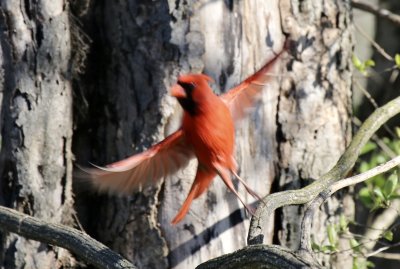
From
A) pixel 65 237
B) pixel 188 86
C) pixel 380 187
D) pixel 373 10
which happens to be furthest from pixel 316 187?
pixel 373 10

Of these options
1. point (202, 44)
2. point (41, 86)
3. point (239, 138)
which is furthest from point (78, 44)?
point (239, 138)

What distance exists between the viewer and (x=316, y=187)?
2.93 meters

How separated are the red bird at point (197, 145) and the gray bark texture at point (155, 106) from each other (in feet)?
0.40

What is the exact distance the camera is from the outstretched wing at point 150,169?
3.10 m

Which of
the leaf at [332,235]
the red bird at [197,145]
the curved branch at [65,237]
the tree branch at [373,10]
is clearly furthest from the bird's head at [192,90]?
the tree branch at [373,10]

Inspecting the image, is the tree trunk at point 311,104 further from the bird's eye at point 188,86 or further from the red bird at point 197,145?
the bird's eye at point 188,86

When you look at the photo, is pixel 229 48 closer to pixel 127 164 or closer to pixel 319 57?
pixel 319 57

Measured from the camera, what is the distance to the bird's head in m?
2.93

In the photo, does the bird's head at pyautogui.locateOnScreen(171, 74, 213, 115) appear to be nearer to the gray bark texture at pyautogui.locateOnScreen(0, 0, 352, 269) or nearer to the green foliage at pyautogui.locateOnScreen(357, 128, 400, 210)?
the gray bark texture at pyautogui.locateOnScreen(0, 0, 352, 269)

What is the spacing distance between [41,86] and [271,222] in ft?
3.27

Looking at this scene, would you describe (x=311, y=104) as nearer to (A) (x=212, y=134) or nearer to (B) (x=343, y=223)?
(B) (x=343, y=223)

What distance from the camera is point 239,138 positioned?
3.39 m

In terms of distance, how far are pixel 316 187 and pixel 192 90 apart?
50cm

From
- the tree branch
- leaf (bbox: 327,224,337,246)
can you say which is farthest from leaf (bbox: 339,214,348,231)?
the tree branch
